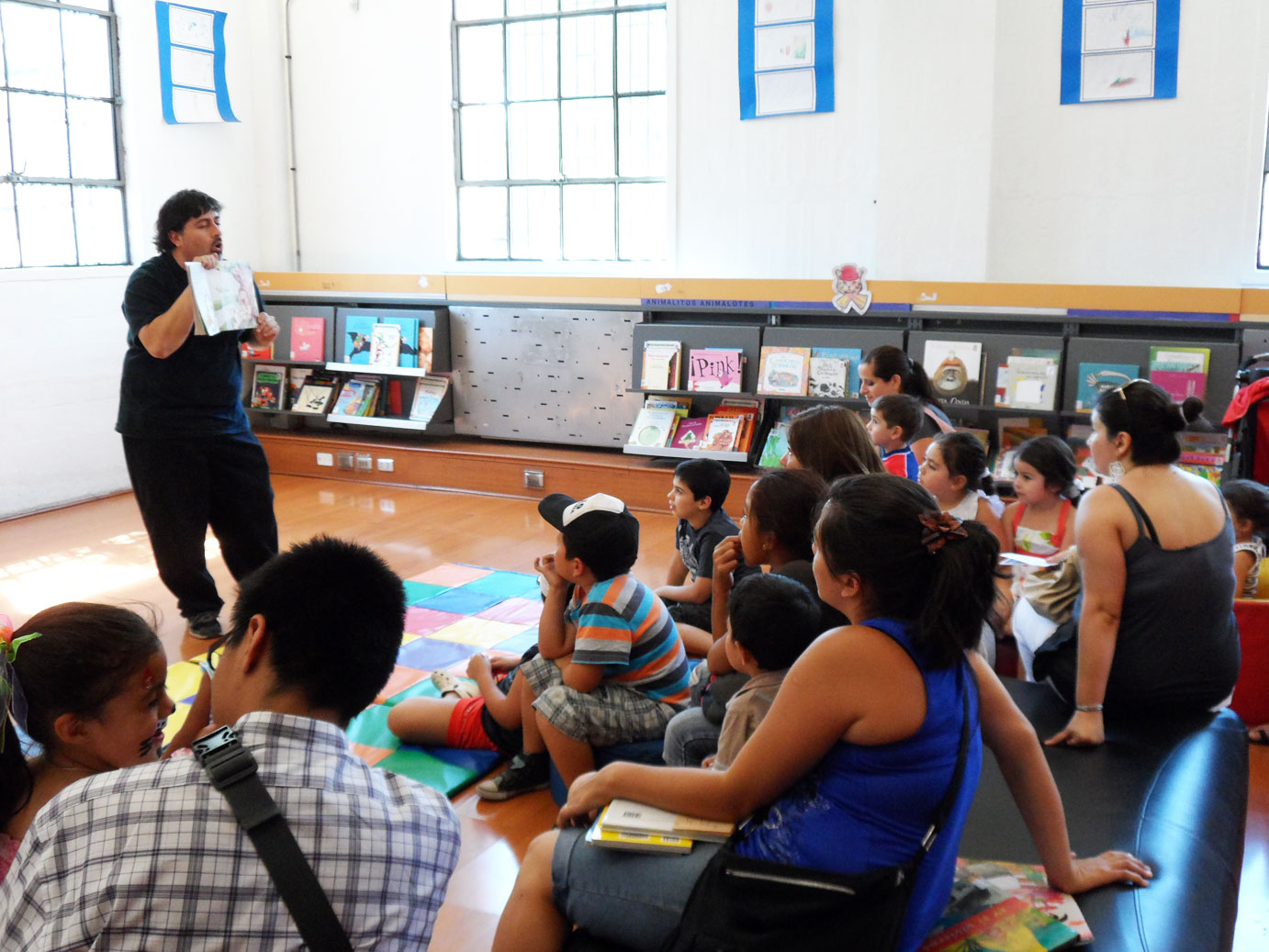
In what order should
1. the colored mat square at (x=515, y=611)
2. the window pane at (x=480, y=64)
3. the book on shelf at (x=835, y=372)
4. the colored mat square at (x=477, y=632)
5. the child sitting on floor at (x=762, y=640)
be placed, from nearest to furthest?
the child sitting on floor at (x=762, y=640)
the colored mat square at (x=477, y=632)
the colored mat square at (x=515, y=611)
the book on shelf at (x=835, y=372)
the window pane at (x=480, y=64)

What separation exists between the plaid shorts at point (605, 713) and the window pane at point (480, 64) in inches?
215

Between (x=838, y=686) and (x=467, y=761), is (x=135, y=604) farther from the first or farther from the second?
(x=838, y=686)

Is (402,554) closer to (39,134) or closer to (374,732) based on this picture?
(374,732)

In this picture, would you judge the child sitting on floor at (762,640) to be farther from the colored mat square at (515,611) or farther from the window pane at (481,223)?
the window pane at (481,223)

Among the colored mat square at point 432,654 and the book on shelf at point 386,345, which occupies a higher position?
the book on shelf at point 386,345

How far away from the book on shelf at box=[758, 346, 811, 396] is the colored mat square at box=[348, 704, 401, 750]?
10.6 ft

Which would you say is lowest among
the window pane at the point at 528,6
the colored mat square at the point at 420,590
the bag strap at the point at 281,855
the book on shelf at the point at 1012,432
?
the colored mat square at the point at 420,590

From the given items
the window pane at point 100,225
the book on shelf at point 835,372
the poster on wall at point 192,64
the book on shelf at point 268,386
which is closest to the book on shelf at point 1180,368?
the book on shelf at point 835,372

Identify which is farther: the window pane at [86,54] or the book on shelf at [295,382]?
the book on shelf at [295,382]

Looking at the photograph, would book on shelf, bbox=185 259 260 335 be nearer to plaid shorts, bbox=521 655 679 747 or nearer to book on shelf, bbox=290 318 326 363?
plaid shorts, bbox=521 655 679 747

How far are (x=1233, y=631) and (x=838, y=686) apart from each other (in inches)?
59.9

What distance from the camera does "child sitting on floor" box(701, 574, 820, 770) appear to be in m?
1.91

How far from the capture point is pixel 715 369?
6.16 meters

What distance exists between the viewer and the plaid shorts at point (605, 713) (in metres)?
2.66
